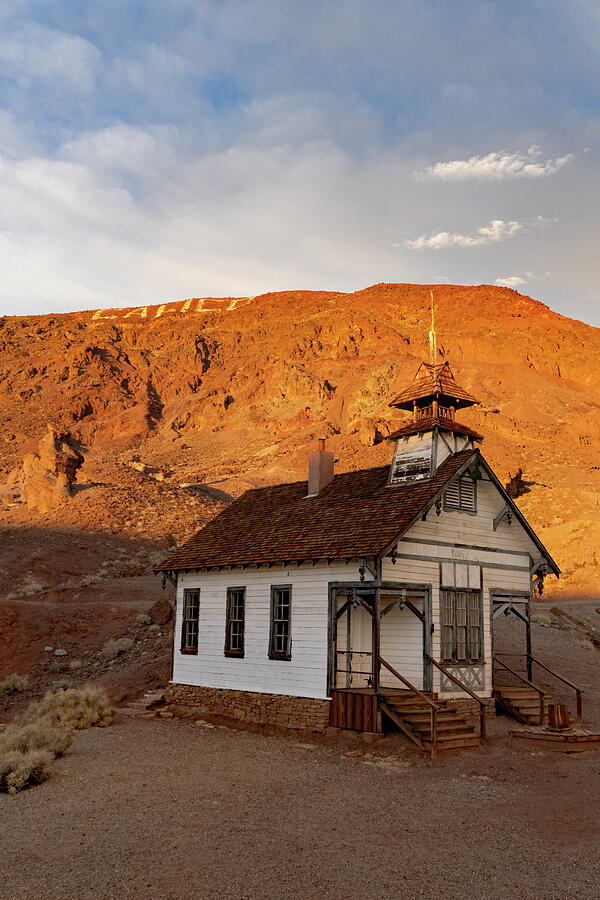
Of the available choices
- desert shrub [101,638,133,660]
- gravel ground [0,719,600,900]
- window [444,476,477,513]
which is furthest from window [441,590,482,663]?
desert shrub [101,638,133,660]

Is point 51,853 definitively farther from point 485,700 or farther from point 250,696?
point 485,700

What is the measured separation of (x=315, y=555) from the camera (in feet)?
52.4

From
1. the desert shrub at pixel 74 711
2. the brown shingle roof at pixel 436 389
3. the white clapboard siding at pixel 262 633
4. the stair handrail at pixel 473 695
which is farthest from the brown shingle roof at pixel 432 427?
the desert shrub at pixel 74 711

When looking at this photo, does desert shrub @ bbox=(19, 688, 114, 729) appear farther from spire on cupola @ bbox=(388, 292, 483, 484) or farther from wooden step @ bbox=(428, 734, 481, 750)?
spire on cupola @ bbox=(388, 292, 483, 484)

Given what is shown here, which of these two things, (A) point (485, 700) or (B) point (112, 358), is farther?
(B) point (112, 358)

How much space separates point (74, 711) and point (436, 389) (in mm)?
12031

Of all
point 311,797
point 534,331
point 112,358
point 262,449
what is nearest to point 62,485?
point 262,449

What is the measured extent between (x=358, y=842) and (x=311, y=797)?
87.9 inches

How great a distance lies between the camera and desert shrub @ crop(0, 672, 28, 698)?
25.1 meters

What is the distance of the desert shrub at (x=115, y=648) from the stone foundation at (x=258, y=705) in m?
8.26

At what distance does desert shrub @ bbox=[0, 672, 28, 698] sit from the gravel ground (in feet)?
40.5

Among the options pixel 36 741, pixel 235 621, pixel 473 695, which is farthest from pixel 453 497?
pixel 36 741

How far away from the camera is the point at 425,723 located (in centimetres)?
1467

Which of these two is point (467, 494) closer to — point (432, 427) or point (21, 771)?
point (432, 427)
